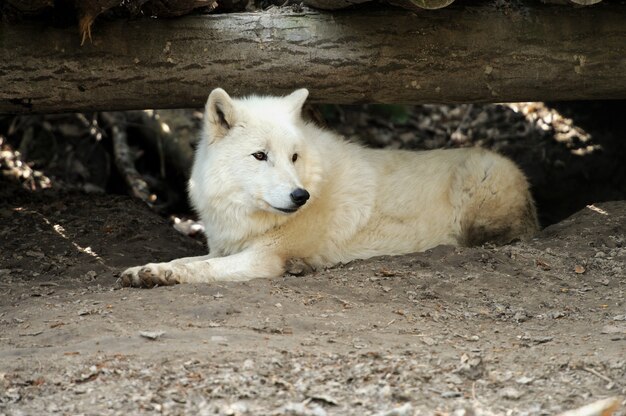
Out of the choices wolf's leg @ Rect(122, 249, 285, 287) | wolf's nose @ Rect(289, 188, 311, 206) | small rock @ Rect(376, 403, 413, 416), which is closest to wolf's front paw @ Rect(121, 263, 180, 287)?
wolf's leg @ Rect(122, 249, 285, 287)

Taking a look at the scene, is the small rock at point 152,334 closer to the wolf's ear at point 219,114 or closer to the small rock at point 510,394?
the small rock at point 510,394

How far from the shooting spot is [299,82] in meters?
6.38

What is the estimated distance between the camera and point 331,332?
4.76m

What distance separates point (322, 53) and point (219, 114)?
0.92 meters

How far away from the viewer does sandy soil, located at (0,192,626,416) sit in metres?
3.83

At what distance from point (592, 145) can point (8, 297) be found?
21.3 ft

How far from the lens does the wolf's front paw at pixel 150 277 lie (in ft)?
19.0

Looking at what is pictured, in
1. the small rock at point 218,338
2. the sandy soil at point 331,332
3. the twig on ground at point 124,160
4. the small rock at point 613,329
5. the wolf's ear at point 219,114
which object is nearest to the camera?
the sandy soil at point 331,332

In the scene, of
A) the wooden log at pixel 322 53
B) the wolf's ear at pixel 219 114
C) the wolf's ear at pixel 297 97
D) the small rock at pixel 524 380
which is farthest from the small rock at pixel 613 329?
the wolf's ear at pixel 219 114

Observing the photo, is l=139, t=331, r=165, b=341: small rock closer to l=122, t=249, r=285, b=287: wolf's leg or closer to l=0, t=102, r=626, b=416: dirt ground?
l=0, t=102, r=626, b=416: dirt ground

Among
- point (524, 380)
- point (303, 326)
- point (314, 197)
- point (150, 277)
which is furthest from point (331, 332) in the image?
point (314, 197)

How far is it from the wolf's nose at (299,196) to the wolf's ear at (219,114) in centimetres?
83

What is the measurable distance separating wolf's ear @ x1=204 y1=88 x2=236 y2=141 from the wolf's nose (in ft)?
2.71

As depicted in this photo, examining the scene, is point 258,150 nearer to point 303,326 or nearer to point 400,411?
point 303,326
